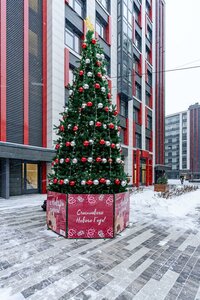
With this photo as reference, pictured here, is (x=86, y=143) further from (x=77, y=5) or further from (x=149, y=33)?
(x=149, y=33)

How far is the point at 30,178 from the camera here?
14.6 meters

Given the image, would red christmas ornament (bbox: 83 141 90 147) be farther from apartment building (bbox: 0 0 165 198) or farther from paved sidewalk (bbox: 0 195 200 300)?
apartment building (bbox: 0 0 165 198)

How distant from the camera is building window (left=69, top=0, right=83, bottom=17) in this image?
17.0 meters

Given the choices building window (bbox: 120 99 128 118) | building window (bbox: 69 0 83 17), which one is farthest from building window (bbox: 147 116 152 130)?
building window (bbox: 69 0 83 17)

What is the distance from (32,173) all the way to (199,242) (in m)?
12.5

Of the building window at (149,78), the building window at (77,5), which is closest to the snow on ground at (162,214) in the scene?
the building window at (77,5)

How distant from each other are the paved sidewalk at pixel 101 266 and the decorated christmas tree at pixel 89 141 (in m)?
1.41

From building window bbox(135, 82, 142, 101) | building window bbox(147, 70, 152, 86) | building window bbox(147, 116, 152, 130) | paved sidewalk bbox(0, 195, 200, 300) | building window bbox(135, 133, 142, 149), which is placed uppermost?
building window bbox(147, 70, 152, 86)

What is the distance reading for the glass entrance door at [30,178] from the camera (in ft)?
46.5

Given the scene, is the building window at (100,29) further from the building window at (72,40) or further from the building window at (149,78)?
the building window at (149,78)

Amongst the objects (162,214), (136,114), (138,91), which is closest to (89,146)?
(162,214)

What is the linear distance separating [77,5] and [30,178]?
639 inches

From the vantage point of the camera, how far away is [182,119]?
83562mm

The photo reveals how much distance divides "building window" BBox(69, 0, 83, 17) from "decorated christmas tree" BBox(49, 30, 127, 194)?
48.5ft
